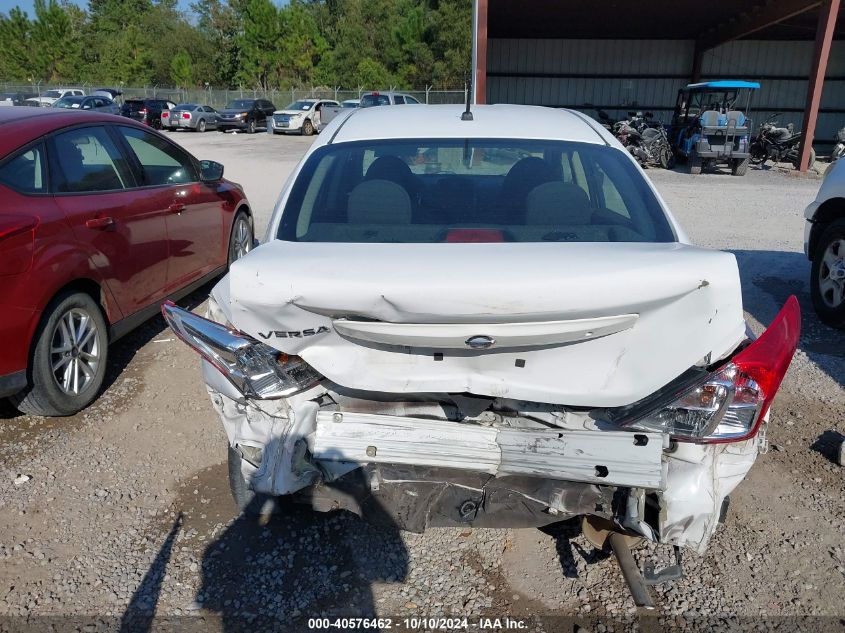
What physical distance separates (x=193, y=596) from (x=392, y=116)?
8.12ft

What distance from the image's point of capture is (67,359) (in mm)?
3850

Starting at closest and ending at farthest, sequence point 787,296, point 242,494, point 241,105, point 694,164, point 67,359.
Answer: point 242,494
point 67,359
point 787,296
point 694,164
point 241,105

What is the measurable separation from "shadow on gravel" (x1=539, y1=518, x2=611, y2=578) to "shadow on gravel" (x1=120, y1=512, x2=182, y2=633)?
1635mm

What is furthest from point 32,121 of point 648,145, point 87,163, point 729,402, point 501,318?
point 648,145

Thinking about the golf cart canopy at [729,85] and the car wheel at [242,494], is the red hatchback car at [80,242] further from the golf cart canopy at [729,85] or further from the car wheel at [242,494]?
the golf cart canopy at [729,85]

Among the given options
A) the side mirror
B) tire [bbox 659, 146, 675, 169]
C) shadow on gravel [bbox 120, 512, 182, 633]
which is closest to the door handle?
the side mirror

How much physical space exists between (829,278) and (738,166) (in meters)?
12.9

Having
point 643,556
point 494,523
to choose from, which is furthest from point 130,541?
point 643,556

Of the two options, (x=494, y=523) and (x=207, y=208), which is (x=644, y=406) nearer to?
(x=494, y=523)

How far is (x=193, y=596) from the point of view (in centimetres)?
261

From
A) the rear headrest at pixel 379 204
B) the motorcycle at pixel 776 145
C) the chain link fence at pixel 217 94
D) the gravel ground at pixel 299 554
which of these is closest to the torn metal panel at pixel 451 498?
the gravel ground at pixel 299 554

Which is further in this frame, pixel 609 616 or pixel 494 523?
pixel 609 616

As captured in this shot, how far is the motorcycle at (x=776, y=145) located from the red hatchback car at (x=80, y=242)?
61.1 ft

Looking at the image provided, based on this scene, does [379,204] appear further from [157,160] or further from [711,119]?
[711,119]
